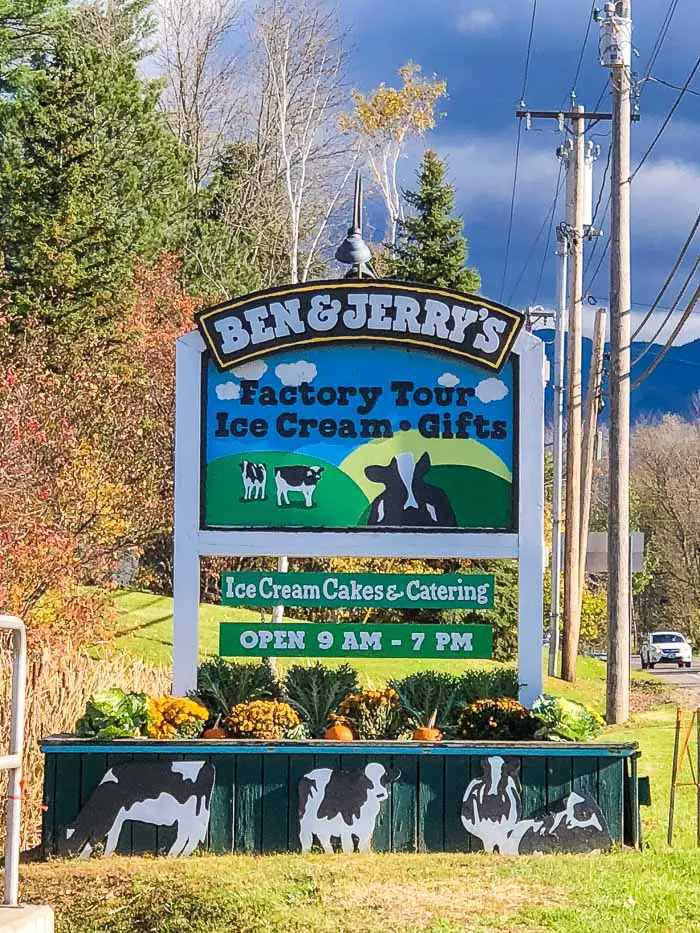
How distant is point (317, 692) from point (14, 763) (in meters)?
5.39

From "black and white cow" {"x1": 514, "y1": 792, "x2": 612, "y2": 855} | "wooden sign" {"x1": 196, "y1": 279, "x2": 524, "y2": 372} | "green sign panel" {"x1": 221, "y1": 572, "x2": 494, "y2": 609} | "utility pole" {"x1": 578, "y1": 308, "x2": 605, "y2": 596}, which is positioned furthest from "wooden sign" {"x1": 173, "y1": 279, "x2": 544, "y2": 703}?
"utility pole" {"x1": 578, "y1": 308, "x2": 605, "y2": 596}

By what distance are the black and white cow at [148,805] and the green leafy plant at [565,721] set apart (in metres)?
2.59

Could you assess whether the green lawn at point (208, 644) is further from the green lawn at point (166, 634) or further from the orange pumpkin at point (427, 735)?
the orange pumpkin at point (427, 735)

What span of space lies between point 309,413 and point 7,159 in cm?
3005

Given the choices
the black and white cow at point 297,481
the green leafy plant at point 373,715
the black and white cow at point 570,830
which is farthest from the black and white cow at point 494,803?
the black and white cow at point 297,481

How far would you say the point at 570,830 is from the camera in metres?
9.99

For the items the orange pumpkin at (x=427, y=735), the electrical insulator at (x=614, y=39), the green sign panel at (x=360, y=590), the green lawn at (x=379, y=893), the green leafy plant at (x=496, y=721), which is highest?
the electrical insulator at (x=614, y=39)

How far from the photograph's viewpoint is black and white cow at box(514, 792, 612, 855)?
9969mm

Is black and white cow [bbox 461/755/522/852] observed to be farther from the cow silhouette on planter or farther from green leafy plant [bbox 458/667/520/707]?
green leafy plant [bbox 458/667/520/707]

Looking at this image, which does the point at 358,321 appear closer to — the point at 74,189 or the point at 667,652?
the point at 74,189

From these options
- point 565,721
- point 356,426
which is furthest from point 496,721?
point 356,426

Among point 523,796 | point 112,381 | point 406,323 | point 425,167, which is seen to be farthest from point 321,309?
point 425,167

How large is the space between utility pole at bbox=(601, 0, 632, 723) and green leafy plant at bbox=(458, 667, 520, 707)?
363 inches

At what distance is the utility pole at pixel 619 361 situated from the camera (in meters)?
20.8
